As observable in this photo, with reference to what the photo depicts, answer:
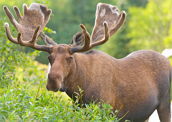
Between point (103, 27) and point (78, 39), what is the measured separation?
63cm

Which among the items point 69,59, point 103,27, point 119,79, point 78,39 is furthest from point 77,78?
point 103,27

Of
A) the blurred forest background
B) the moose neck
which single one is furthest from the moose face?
the blurred forest background

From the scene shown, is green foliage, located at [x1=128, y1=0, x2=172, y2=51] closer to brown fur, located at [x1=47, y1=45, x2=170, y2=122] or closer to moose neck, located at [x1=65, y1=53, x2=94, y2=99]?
brown fur, located at [x1=47, y1=45, x2=170, y2=122]

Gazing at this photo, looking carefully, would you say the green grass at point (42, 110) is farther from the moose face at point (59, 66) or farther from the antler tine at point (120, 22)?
the antler tine at point (120, 22)

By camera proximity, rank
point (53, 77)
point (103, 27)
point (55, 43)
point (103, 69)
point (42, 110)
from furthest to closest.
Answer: point (103, 27) → point (103, 69) → point (55, 43) → point (53, 77) → point (42, 110)

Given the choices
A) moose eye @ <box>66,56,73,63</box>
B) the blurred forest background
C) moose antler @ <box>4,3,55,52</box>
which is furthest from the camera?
the blurred forest background

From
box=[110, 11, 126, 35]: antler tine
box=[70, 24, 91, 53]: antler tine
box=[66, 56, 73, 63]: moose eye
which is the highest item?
box=[110, 11, 126, 35]: antler tine

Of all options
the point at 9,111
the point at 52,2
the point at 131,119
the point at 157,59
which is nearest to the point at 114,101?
the point at 131,119

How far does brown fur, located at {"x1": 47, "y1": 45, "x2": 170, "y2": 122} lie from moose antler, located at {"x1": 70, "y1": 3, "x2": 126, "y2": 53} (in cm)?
22

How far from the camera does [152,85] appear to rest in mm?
11148

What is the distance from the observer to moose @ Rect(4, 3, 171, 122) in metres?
A: 9.99

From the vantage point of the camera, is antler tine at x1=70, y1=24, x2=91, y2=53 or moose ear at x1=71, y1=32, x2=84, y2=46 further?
moose ear at x1=71, y1=32, x2=84, y2=46

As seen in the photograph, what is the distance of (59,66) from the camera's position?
9.71m

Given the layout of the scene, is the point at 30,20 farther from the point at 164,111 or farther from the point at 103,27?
the point at 164,111
